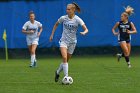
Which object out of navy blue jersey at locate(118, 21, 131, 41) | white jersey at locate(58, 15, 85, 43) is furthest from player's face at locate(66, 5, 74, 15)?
navy blue jersey at locate(118, 21, 131, 41)

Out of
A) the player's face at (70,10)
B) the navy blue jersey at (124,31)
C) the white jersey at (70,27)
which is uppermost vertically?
the player's face at (70,10)

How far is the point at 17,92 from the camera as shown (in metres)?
11.3

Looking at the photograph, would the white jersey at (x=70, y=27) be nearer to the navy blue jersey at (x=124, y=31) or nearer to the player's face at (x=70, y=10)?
the player's face at (x=70, y=10)

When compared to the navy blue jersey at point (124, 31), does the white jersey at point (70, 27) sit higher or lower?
higher

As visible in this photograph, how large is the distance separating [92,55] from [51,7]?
3.51 meters

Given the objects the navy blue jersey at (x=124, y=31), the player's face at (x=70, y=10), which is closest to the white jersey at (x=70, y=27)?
the player's face at (x=70, y=10)

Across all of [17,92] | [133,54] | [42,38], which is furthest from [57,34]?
[17,92]

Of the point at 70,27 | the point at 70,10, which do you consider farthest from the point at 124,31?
the point at 70,10

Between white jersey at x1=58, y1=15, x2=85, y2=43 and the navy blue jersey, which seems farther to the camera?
the navy blue jersey

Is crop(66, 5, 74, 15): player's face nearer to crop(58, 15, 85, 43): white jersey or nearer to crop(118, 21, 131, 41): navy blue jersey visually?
crop(58, 15, 85, 43): white jersey

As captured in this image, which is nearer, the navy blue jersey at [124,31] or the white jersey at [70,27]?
the white jersey at [70,27]

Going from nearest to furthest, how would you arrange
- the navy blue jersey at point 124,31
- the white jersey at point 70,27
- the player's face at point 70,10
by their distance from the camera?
the player's face at point 70,10 → the white jersey at point 70,27 → the navy blue jersey at point 124,31

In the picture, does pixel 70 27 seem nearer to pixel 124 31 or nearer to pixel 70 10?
pixel 70 10

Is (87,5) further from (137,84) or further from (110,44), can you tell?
(137,84)
